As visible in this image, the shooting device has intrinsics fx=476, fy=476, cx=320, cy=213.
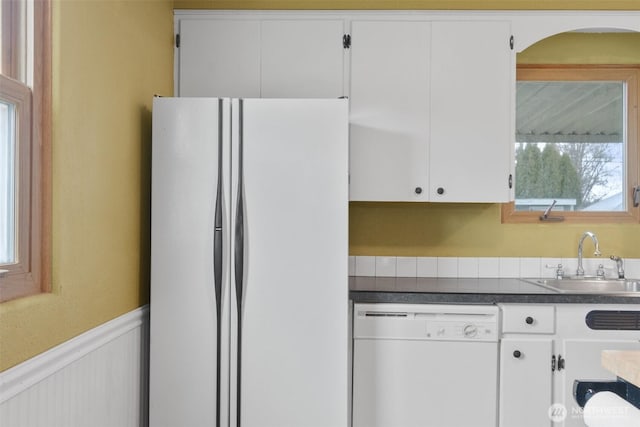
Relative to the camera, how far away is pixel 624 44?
2793mm

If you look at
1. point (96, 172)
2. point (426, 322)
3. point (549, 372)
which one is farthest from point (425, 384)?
point (96, 172)

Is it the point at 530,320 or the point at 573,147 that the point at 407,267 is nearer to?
the point at 530,320

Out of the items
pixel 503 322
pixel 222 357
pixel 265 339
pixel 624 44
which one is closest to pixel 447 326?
pixel 503 322

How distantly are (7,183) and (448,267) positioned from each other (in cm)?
221

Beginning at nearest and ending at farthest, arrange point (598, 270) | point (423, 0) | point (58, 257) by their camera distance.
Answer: point (58, 257) → point (423, 0) → point (598, 270)

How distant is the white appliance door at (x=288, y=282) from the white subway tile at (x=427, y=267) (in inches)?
35.4

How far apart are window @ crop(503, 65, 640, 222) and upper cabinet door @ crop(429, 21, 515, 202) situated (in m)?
0.46

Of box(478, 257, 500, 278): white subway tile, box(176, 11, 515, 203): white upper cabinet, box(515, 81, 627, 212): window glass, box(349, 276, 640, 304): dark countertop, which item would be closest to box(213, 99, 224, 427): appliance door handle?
box(349, 276, 640, 304): dark countertop

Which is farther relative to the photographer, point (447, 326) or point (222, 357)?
point (447, 326)

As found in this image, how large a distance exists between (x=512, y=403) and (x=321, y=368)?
0.88 m

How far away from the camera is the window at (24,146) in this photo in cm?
132

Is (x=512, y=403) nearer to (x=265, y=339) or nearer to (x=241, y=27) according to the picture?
(x=265, y=339)

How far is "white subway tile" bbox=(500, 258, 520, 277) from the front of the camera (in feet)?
9.09

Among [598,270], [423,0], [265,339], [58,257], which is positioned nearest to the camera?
[58,257]
